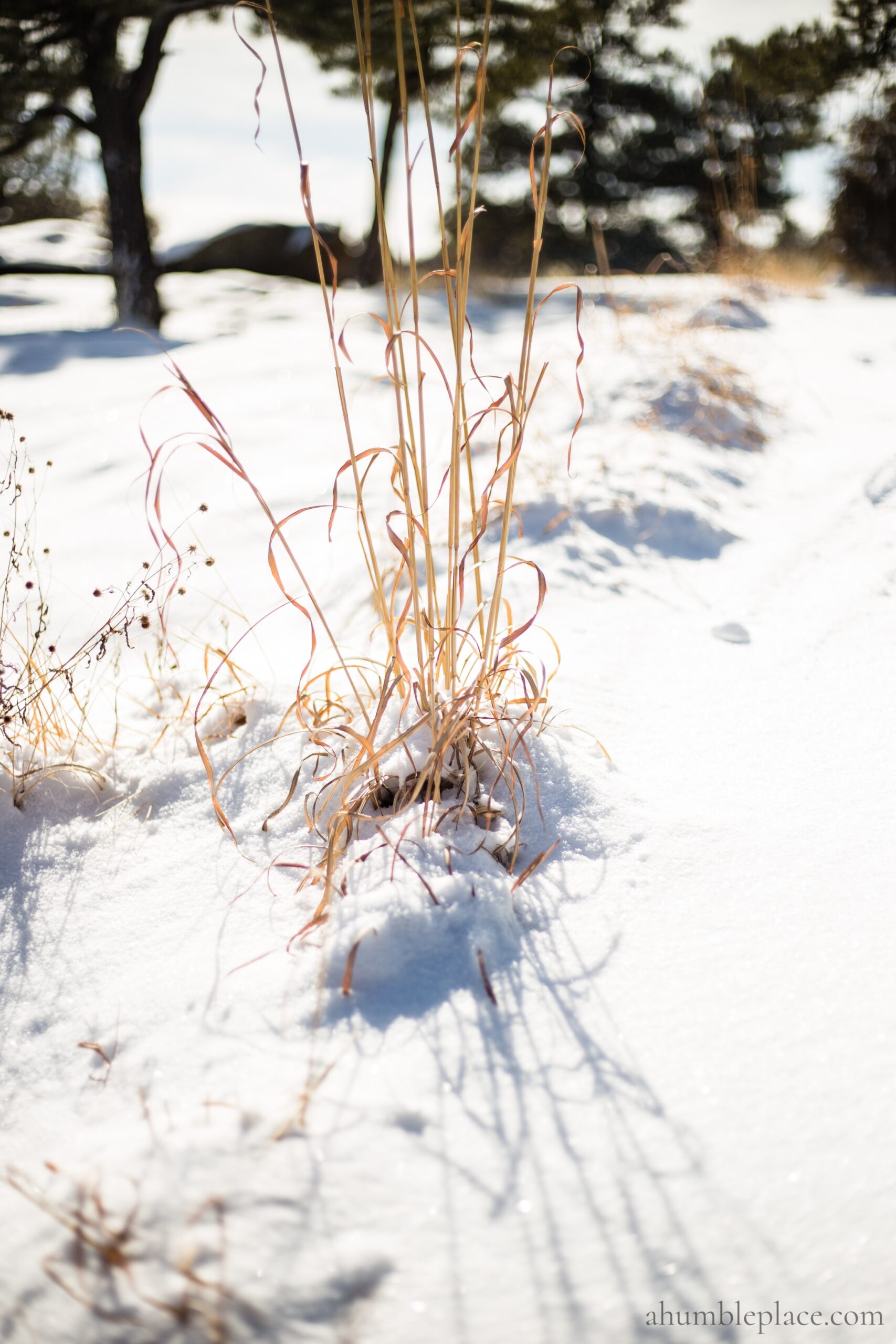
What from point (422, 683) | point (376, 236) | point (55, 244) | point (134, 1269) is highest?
point (55, 244)

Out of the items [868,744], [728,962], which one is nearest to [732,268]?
[868,744]

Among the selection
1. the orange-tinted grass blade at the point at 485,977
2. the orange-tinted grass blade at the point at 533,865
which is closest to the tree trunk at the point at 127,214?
the orange-tinted grass blade at the point at 533,865

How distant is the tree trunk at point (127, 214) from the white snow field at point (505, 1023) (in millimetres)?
3830

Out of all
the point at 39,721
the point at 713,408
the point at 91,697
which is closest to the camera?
the point at 39,721

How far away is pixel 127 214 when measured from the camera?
4574 mm

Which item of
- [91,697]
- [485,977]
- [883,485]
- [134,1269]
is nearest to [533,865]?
[485,977]

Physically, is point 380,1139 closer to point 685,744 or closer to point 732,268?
point 685,744

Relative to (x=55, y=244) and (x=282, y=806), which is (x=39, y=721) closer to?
(x=282, y=806)

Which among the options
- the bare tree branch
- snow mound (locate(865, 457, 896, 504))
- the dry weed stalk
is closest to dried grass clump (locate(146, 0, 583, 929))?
the dry weed stalk

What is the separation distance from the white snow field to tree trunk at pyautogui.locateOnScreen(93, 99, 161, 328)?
12.6ft

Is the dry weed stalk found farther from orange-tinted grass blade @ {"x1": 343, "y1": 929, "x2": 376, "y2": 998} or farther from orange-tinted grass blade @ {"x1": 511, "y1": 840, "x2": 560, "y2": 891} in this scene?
orange-tinted grass blade @ {"x1": 511, "y1": 840, "x2": 560, "y2": 891}

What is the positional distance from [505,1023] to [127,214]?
17.2ft

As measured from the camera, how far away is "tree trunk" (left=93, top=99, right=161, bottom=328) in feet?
14.4

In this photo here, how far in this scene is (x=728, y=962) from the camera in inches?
31.2
